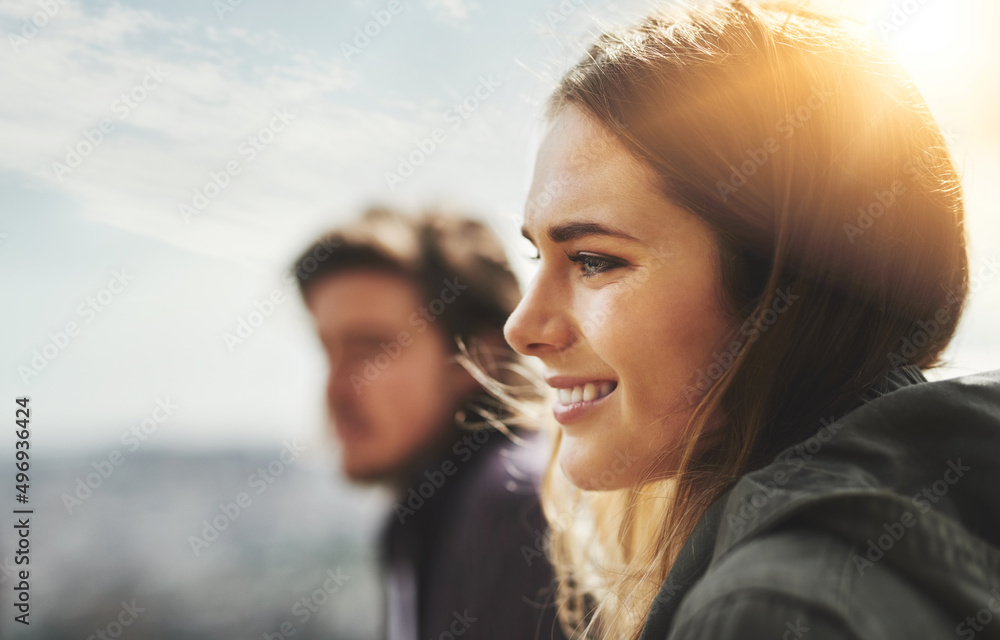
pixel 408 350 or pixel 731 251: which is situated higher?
pixel 731 251

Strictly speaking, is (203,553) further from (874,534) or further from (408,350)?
(874,534)

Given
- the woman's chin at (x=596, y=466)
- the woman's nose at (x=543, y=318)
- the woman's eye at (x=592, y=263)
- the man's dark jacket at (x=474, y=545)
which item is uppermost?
the woman's eye at (x=592, y=263)

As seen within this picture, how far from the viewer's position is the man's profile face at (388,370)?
218 centimetres

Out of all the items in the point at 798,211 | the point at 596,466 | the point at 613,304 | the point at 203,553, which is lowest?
the point at 203,553

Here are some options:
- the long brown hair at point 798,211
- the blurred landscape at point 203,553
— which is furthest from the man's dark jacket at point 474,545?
the long brown hair at point 798,211

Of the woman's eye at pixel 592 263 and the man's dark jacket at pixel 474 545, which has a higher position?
the woman's eye at pixel 592 263

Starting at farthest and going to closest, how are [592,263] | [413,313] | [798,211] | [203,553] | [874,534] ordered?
[203,553]
[413,313]
[592,263]
[798,211]
[874,534]

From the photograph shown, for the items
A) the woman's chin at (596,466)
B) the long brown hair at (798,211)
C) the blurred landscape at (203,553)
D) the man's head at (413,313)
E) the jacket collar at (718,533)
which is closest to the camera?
the jacket collar at (718,533)

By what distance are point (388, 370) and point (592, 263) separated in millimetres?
1305

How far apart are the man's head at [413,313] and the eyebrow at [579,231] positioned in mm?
1155

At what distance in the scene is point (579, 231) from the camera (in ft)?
3.23

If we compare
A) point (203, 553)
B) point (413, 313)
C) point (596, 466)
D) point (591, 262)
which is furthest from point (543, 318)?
point (203, 553)

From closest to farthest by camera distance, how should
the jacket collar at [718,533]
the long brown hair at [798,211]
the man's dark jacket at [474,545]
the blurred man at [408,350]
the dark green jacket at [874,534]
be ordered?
the dark green jacket at [874,534], the jacket collar at [718,533], the long brown hair at [798,211], the man's dark jacket at [474,545], the blurred man at [408,350]

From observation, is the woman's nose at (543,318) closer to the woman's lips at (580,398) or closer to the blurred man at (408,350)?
the woman's lips at (580,398)
